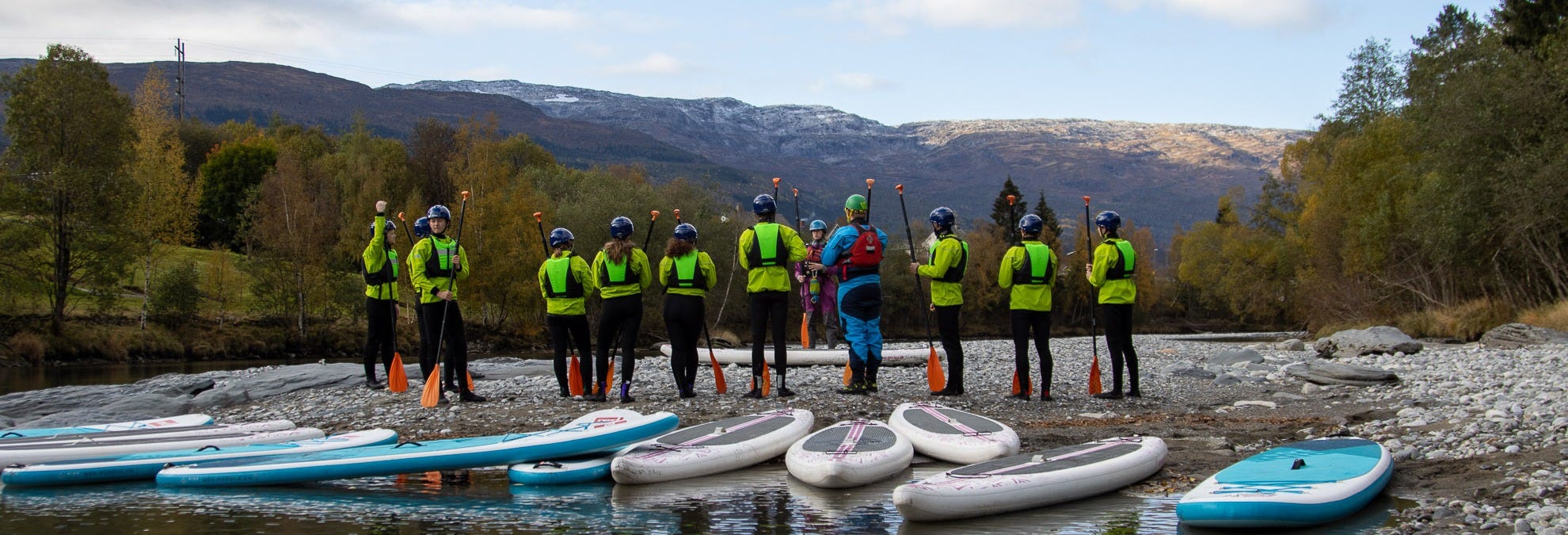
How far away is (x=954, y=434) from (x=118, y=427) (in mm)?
8122

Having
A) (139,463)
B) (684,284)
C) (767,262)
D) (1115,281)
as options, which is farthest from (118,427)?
(1115,281)

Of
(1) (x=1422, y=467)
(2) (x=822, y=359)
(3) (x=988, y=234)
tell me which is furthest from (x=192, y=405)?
(3) (x=988, y=234)

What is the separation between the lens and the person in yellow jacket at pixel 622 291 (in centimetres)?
1169

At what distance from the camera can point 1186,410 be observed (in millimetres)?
12016

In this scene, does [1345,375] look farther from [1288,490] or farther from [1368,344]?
[1368,344]

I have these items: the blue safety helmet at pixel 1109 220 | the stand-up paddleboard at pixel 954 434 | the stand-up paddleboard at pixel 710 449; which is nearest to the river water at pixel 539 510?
the stand-up paddleboard at pixel 710 449

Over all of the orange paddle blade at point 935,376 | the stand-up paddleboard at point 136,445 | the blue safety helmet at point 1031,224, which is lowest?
the stand-up paddleboard at point 136,445

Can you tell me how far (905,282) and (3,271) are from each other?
4705 centimetres

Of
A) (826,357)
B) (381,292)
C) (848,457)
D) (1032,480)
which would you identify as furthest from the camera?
(826,357)

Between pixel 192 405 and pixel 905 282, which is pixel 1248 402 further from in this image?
pixel 905 282

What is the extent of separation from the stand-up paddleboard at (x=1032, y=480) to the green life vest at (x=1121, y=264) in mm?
3793

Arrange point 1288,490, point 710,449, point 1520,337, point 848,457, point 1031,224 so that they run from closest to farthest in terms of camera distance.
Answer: point 1288,490, point 848,457, point 710,449, point 1031,224, point 1520,337

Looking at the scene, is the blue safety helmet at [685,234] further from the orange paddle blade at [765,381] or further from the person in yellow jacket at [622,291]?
the orange paddle blade at [765,381]

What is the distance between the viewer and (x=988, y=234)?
268 ft
